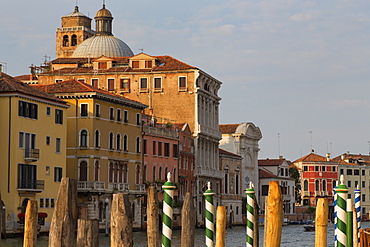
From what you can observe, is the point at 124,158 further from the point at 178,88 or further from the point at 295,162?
the point at 295,162

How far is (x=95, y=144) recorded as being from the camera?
39781 mm

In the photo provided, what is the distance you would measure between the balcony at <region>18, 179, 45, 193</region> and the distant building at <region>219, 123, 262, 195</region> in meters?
31.0

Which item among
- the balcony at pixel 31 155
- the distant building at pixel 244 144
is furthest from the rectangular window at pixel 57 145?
the distant building at pixel 244 144

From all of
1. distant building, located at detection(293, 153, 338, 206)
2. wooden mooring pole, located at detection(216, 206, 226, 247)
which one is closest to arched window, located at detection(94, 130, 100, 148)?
wooden mooring pole, located at detection(216, 206, 226, 247)

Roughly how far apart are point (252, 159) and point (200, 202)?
1393 centimetres

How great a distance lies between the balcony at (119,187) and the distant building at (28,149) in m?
4.09

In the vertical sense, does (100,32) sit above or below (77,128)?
above

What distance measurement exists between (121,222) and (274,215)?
69.9 inches

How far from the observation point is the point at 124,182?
42438mm

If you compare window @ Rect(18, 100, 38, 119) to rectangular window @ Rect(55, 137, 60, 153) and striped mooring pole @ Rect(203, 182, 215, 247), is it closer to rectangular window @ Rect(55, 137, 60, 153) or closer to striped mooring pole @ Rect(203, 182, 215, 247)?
rectangular window @ Rect(55, 137, 60, 153)

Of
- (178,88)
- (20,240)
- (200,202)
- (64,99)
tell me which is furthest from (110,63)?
(20,240)

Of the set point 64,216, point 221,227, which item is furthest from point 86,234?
point 221,227

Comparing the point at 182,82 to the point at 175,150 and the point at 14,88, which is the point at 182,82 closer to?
the point at 175,150

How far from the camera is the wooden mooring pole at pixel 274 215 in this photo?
389 inches
